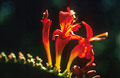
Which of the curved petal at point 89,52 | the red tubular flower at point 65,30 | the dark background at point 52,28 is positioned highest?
the red tubular flower at point 65,30

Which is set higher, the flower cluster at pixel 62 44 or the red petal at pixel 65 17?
the red petal at pixel 65 17

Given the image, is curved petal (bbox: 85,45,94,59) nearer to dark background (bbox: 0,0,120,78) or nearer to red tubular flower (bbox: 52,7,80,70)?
red tubular flower (bbox: 52,7,80,70)

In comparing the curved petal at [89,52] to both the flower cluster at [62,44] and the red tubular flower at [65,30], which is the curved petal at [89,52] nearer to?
the flower cluster at [62,44]

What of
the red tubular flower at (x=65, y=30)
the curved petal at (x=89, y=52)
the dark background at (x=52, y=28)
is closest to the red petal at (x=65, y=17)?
the red tubular flower at (x=65, y=30)

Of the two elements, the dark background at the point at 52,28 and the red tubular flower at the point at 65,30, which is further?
the dark background at the point at 52,28

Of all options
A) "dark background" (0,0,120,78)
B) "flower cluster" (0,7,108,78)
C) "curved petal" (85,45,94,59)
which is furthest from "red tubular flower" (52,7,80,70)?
"dark background" (0,0,120,78)

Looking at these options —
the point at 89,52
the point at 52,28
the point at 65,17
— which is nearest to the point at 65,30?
the point at 65,17

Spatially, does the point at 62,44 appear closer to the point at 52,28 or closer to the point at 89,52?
the point at 89,52

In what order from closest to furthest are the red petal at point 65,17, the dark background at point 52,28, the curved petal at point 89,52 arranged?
the red petal at point 65,17 < the curved petal at point 89,52 < the dark background at point 52,28
